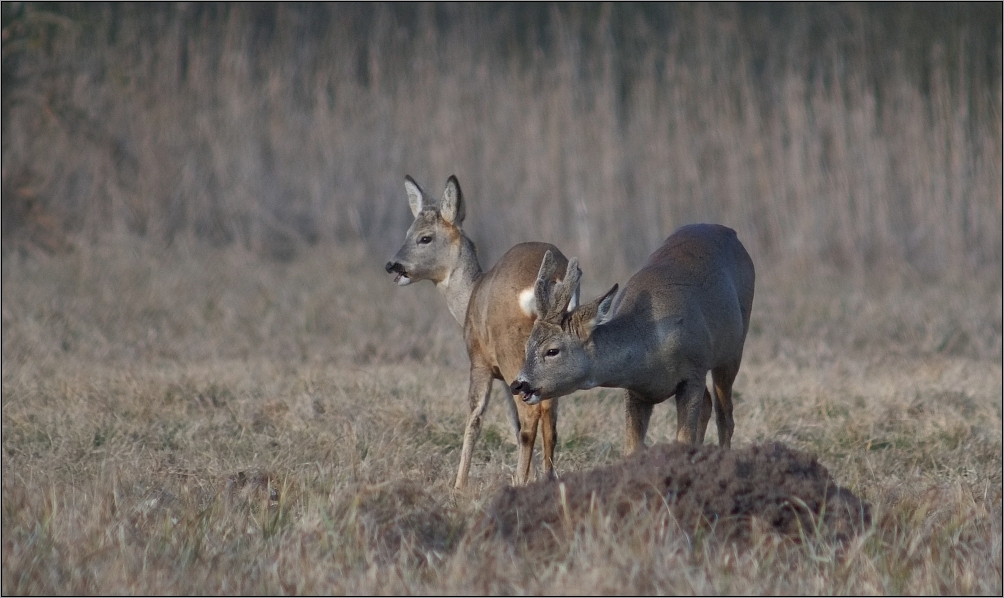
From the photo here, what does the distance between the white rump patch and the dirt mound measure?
1335mm

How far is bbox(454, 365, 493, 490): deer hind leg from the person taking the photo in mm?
5777

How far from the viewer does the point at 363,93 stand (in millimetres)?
13922

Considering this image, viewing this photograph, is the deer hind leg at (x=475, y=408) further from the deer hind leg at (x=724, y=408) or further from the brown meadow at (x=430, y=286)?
the deer hind leg at (x=724, y=408)

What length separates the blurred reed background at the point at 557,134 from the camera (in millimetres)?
12953

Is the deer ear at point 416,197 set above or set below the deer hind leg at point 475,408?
above

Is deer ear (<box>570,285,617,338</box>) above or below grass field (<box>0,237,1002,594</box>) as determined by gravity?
above

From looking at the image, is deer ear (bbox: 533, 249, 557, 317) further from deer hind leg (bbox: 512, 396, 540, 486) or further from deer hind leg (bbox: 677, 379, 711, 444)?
deer hind leg (bbox: 677, 379, 711, 444)

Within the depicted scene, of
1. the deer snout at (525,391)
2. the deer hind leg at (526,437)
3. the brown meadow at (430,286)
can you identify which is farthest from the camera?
the deer hind leg at (526,437)

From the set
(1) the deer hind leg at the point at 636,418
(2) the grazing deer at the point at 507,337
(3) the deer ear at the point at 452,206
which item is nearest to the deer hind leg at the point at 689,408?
(1) the deer hind leg at the point at 636,418

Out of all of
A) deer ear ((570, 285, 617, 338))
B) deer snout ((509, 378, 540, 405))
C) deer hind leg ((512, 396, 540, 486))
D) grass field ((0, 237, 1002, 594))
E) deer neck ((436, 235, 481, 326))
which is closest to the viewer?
grass field ((0, 237, 1002, 594))

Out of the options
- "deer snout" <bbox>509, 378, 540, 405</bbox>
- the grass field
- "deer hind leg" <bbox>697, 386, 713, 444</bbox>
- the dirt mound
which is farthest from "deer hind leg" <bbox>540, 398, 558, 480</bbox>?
the dirt mound

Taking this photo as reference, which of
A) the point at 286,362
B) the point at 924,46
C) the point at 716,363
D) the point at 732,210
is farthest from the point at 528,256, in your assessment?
the point at 924,46

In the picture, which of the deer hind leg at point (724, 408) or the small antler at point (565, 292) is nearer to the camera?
the small antler at point (565, 292)

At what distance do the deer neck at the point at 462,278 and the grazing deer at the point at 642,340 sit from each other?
3.71 ft
